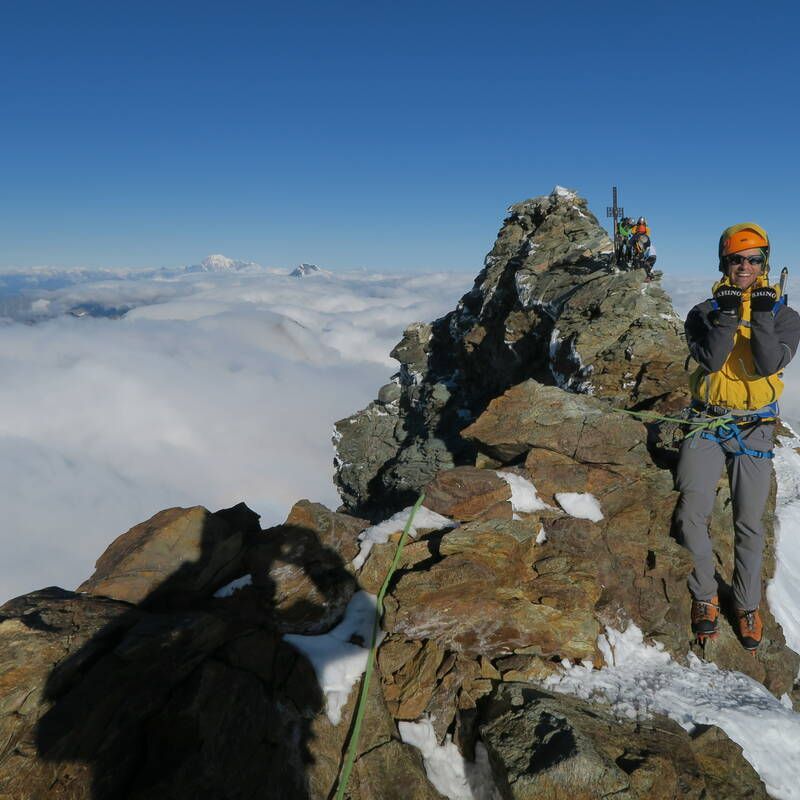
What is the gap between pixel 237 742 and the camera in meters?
5.58

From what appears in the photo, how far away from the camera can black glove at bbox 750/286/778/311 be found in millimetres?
8266

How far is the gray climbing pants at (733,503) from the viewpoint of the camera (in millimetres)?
9594

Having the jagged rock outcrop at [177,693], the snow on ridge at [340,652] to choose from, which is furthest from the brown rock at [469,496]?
the jagged rock outcrop at [177,693]

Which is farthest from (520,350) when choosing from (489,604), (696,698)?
A: (489,604)

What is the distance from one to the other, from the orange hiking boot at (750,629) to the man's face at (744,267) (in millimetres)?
7272

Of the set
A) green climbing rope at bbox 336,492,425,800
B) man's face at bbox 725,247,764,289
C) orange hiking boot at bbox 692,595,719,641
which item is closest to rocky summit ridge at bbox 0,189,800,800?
green climbing rope at bbox 336,492,425,800

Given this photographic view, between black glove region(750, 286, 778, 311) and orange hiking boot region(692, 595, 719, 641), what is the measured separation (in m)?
6.40

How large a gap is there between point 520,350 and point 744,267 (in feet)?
107

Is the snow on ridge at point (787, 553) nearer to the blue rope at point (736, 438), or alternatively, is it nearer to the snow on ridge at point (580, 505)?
the blue rope at point (736, 438)

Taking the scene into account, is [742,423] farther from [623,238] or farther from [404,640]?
[623,238]

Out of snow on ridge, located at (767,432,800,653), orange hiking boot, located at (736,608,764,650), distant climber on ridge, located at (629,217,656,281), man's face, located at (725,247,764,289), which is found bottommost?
snow on ridge, located at (767,432,800,653)

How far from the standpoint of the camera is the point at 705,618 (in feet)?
32.9

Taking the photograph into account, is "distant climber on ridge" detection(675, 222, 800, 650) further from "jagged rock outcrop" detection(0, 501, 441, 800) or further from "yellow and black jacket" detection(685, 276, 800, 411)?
"jagged rock outcrop" detection(0, 501, 441, 800)

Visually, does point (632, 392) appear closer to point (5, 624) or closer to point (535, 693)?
point (535, 693)
